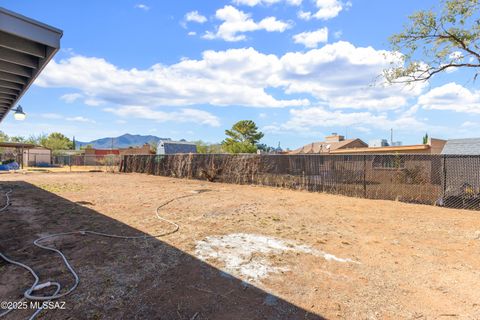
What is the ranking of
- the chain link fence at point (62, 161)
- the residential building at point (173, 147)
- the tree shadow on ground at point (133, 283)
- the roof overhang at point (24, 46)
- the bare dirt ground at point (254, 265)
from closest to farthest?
the tree shadow on ground at point (133, 283), the bare dirt ground at point (254, 265), the roof overhang at point (24, 46), the chain link fence at point (62, 161), the residential building at point (173, 147)

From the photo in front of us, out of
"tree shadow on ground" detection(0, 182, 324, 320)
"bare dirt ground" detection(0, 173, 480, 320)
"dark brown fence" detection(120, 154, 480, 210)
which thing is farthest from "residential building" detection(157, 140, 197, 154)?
"tree shadow on ground" detection(0, 182, 324, 320)

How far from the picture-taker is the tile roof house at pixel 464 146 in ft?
39.0

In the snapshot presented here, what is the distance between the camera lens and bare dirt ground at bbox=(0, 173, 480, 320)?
8.43 feet

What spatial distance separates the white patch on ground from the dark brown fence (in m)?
6.60

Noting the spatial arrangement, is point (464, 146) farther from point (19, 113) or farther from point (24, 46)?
point (19, 113)

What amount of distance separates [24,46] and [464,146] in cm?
1621

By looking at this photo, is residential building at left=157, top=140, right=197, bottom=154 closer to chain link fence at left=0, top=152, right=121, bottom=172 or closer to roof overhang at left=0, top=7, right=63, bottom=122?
chain link fence at left=0, top=152, right=121, bottom=172

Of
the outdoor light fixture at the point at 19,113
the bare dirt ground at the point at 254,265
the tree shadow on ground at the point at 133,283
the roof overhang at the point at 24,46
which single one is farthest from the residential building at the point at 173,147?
the tree shadow on ground at the point at 133,283

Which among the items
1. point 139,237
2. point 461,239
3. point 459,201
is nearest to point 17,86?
point 139,237

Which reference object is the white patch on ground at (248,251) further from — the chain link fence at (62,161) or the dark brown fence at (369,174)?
the chain link fence at (62,161)

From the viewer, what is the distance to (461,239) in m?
4.96

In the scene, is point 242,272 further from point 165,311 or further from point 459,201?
point 459,201

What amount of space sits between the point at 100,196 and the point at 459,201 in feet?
38.2

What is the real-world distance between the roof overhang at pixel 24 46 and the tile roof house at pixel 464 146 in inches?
600
